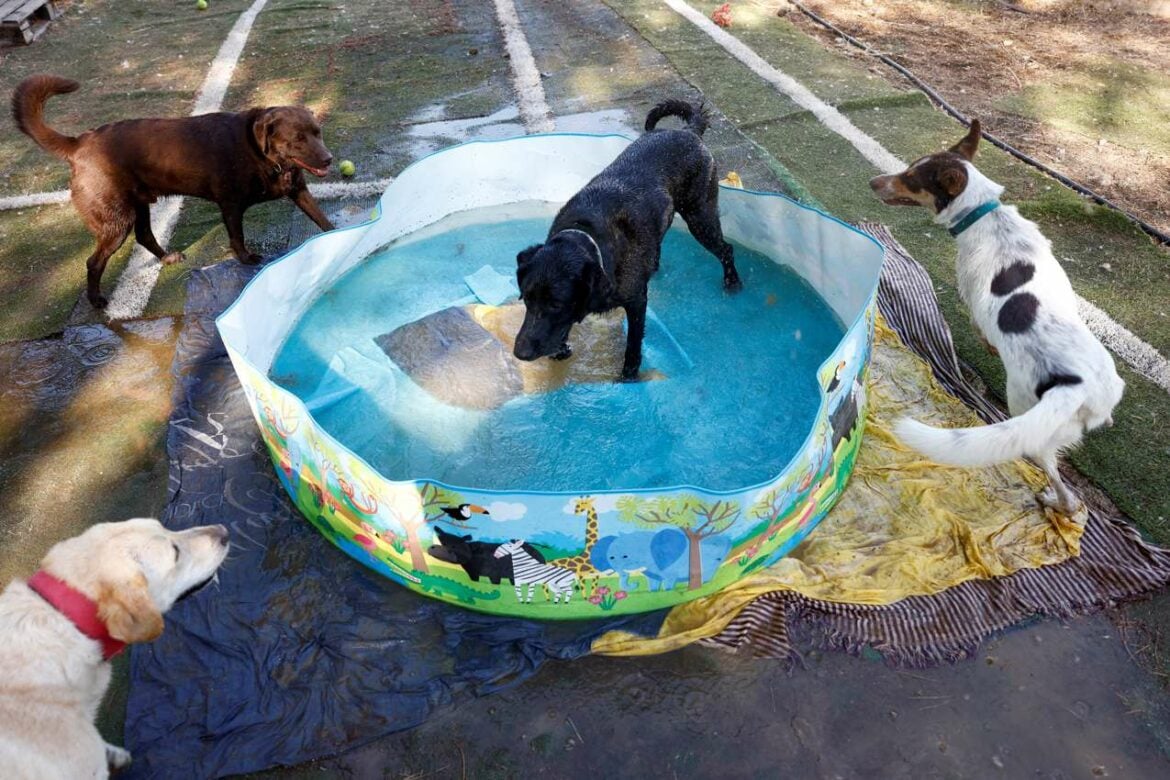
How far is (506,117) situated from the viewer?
27.6ft

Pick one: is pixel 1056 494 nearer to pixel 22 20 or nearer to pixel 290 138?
pixel 290 138

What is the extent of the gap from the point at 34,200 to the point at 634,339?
5825 millimetres

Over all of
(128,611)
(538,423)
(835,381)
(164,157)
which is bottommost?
(538,423)

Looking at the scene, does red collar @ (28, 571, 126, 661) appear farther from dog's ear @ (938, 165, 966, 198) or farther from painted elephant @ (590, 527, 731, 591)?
dog's ear @ (938, 165, 966, 198)

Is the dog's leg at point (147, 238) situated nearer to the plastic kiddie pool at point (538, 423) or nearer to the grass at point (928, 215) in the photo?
the plastic kiddie pool at point (538, 423)

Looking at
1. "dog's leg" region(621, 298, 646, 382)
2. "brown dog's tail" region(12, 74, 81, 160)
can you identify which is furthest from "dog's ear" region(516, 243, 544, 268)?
"brown dog's tail" region(12, 74, 81, 160)

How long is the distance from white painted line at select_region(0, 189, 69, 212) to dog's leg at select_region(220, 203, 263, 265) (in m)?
2.30

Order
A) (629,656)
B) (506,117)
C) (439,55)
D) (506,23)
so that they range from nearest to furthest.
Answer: (629,656) → (506,117) → (439,55) → (506,23)

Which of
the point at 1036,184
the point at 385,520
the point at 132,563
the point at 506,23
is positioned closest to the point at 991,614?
the point at 385,520

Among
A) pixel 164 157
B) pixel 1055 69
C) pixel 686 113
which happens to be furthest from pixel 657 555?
pixel 1055 69

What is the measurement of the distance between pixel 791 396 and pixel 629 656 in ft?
7.02

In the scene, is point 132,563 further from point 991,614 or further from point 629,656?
point 991,614

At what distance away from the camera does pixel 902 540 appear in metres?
3.89

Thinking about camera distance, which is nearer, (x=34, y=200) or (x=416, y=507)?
(x=416, y=507)
